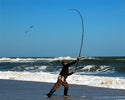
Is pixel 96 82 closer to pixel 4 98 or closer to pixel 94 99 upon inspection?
pixel 94 99

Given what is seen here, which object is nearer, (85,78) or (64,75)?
(64,75)

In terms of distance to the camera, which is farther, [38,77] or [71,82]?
[38,77]

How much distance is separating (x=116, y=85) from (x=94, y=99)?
14.5 feet

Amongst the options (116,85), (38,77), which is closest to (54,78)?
(38,77)

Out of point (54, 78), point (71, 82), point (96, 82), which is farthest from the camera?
point (54, 78)

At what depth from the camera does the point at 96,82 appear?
1437 centimetres

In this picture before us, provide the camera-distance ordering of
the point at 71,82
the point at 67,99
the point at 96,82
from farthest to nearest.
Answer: the point at 71,82 → the point at 96,82 → the point at 67,99

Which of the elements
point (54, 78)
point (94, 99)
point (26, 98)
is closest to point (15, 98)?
point (26, 98)

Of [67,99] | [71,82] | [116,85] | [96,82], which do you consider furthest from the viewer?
[71,82]

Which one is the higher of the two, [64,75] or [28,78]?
[64,75]

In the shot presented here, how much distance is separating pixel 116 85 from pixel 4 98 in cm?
595

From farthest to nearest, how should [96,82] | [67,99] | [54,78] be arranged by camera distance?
[54,78] < [96,82] < [67,99]

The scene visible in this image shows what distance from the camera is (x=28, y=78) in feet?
58.5

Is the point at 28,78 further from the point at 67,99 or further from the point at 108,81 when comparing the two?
the point at 67,99
